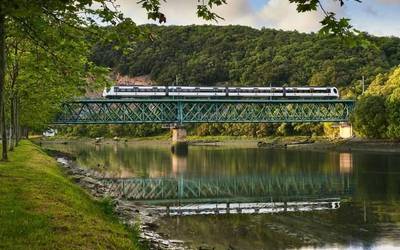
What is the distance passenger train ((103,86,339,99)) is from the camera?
104938 mm

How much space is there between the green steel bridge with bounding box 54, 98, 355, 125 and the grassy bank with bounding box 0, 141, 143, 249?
8343 cm

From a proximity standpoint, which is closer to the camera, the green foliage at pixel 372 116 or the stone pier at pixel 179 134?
the green foliage at pixel 372 116

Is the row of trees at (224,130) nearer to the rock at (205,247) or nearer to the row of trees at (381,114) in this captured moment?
the row of trees at (381,114)

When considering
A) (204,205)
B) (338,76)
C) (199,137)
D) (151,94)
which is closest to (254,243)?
(204,205)

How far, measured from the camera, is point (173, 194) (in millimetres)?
34625

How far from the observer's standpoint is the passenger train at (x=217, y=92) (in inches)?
4131

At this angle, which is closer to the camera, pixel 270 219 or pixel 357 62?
pixel 270 219

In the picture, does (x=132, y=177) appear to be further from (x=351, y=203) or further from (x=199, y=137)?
(x=199, y=137)

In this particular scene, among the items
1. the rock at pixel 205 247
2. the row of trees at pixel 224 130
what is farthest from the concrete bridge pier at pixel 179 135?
the rock at pixel 205 247

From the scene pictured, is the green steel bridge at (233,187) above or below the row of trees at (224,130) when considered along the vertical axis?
below

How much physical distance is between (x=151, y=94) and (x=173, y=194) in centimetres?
7356

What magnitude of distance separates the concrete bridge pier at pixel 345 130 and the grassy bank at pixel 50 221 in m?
101

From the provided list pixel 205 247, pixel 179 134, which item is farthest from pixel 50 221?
pixel 179 134

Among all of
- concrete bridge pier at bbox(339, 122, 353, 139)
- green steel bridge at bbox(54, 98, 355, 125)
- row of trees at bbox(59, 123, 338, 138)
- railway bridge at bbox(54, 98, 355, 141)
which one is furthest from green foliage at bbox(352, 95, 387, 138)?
row of trees at bbox(59, 123, 338, 138)
